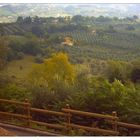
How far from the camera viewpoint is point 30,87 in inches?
292

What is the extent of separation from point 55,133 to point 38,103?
0.62m

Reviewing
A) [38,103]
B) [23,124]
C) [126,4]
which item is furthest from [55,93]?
[126,4]

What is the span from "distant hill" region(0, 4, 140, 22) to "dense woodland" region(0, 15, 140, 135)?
0.10 metres

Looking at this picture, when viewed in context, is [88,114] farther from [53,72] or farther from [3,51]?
[3,51]

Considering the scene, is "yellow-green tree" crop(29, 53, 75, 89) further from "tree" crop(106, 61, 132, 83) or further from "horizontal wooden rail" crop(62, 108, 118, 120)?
"tree" crop(106, 61, 132, 83)

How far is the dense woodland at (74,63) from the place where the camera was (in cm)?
698

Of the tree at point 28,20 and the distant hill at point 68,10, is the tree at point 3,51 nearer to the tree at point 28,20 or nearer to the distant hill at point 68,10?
the distant hill at point 68,10

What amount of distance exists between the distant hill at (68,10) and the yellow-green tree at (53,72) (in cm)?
77

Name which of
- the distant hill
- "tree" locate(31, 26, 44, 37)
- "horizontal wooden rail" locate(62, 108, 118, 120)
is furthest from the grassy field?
"horizontal wooden rail" locate(62, 108, 118, 120)

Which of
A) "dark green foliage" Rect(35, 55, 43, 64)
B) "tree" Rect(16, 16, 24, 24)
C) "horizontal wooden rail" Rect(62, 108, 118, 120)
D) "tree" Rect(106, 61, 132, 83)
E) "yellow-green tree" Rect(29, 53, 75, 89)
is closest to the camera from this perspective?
"tree" Rect(106, 61, 132, 83)

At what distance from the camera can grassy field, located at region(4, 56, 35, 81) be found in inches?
285

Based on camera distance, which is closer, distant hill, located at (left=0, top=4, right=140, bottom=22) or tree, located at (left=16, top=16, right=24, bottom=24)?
distant hill, located at (left=0, top=4, right=140, bottom=22)

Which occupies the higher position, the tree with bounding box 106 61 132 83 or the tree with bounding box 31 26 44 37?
the tree with bounding box 31 26 44 37

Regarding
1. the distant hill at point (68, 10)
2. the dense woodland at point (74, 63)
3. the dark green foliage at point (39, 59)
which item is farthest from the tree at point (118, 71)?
the dark green foliage at point (39, 59)
